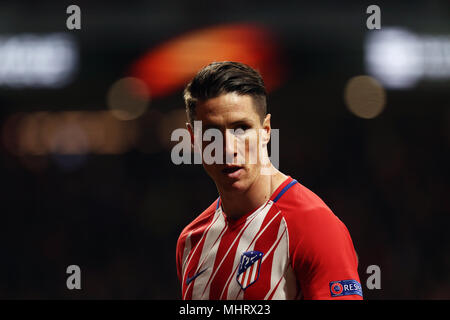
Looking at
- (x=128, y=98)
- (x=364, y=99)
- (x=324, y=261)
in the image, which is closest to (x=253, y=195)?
(x=324, y=261)

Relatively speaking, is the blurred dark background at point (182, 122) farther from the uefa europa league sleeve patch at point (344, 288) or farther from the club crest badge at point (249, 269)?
the uefa europa league sleeve patch at point (344, 288)

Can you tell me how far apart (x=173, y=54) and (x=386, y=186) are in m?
5.47

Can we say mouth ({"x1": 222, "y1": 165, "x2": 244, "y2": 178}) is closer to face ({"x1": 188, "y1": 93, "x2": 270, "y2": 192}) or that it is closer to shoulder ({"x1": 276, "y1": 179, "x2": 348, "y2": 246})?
face ({"x1": 188, "y1": 93, "x2": 270, "y2": 192})

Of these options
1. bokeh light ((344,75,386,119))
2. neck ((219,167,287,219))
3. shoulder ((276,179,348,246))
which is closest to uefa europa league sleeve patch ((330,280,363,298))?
shoulder ((276,179,348,246))

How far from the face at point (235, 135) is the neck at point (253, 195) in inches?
1.7

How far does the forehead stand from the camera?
236cm

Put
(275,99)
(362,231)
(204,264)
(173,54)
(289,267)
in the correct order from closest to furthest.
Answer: (289,267), (204,264), (362,231), (173,54), (275,99)

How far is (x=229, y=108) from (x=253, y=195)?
0.43m

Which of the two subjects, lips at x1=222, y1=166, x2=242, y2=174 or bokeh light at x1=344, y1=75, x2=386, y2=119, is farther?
bokeh light at x1=344, y1=75, x2=386, y2=119

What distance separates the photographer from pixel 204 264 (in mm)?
2539

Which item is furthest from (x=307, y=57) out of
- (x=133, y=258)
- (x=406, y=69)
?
(x=133, y=258)

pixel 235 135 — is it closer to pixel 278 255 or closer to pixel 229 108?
pixel 229 108

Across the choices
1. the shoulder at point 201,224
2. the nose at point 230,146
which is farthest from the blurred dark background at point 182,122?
the nose at point 230,146

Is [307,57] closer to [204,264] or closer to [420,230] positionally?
[420,230]
